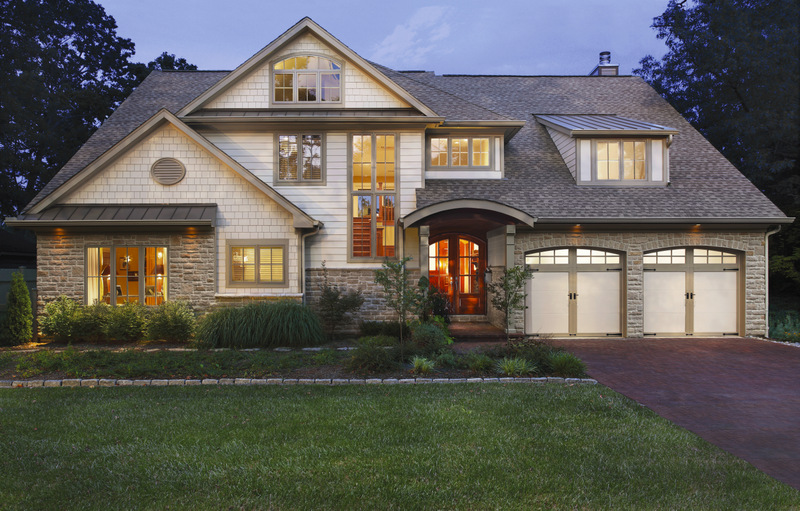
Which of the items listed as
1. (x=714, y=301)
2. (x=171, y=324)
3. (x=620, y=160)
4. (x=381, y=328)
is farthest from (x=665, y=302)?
(x=171, y=324)

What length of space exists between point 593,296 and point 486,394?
717 centimetres

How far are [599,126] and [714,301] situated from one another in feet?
19.0

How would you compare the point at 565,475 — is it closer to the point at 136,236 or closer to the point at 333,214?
the point at 333,214

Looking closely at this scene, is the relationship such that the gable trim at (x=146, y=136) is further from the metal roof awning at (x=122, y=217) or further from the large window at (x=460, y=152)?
the large window at (x=460, y=152)

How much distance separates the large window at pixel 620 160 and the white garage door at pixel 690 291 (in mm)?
2477

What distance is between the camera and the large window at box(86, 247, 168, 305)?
38.2 feet

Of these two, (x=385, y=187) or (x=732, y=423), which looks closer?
(x=732, y=423)

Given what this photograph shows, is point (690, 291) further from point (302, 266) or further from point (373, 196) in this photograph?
point (302, 266)

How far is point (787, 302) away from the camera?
56.6 feet

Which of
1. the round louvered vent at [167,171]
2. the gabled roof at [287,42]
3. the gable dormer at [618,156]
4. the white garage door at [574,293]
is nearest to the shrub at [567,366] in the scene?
the white garage door at [574,293]

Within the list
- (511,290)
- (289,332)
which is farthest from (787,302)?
(289,332)

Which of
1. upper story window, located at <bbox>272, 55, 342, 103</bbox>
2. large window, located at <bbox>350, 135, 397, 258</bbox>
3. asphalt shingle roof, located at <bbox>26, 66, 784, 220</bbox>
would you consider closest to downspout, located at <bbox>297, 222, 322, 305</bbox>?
large window, located at <bbox>350, 135, 397, 258</bbox>

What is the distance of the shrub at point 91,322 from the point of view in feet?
36.4

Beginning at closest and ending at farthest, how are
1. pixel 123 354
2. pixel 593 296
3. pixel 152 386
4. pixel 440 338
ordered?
pixel 152 386
pixel 123 354
pixel 440 338
pixel 593 296
